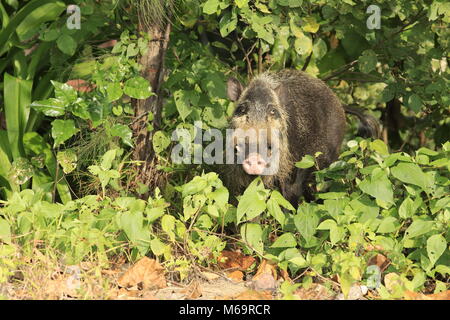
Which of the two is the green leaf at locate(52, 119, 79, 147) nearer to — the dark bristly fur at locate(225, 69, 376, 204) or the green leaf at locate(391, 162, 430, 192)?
the dark bristly fur at locate(225, 69, 376, 204)

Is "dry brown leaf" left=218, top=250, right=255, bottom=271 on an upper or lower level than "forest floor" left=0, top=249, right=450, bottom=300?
lower

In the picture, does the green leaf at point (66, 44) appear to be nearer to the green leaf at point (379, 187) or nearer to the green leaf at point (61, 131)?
the green leaf at point (61, 131)

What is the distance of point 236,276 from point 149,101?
1.62 meters

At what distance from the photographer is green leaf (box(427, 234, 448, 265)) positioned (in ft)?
12.6

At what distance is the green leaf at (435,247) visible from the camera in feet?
12.6

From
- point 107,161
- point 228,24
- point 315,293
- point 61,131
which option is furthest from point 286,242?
point 61,131

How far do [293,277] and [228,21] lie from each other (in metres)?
1.73

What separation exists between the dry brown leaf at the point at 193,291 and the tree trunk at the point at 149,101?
145 centimetres

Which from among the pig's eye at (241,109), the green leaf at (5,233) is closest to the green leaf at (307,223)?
the pig's eye at (241,109)

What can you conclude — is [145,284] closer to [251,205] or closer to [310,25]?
[251,205]

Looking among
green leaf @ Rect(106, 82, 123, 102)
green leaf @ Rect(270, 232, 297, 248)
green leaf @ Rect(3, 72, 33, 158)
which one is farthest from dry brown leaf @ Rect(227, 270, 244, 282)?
green leaf @ Rect(3, 72, 33, 158)

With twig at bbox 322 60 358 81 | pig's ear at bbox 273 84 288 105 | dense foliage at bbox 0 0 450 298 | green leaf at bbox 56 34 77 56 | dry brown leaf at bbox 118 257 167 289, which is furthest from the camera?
twig at bbox 322 60 358 81

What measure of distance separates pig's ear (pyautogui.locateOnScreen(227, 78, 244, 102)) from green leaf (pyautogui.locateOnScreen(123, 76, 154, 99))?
0.66 meters

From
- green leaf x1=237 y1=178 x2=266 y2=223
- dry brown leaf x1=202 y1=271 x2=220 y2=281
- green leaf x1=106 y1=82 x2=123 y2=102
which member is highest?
green leaf x1=106 y1=82 x2=123 y2=102
